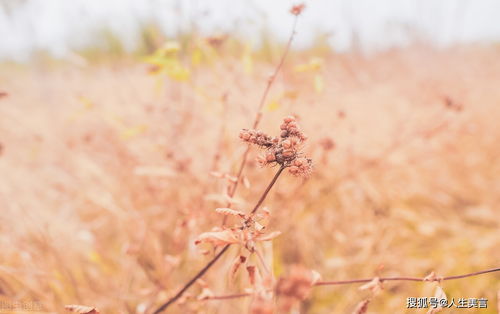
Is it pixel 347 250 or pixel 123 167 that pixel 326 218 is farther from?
pixel 123 167

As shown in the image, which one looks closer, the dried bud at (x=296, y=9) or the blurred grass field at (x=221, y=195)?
the dried bud at (x=296, y=9)

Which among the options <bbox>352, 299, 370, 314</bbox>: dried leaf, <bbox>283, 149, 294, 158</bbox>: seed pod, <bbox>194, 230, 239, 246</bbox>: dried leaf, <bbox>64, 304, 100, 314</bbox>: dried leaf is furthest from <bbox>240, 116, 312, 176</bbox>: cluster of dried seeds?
<bbox>64, 304, 100, 314</bbox>: dried leaf

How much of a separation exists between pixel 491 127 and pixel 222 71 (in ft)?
9.52

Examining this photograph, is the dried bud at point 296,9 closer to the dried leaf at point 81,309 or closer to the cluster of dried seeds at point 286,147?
the cluster of dried seeds at point 286,147

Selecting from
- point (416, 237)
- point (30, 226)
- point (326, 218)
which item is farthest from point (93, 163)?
point (416, 237)

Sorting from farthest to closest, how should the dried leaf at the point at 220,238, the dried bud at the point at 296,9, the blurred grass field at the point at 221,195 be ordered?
the blurred grass field at the point at 221,195
the dried bud at the point at 296,9
the dried leaf at the point at 220,238

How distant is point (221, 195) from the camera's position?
1.02 metres

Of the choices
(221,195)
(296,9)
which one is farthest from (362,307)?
(296,9)

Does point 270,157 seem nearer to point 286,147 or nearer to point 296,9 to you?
point 286,147

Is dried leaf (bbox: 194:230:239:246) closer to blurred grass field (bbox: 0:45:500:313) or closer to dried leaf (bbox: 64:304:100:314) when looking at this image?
dried leaf (bbox: 64:304:100:314)

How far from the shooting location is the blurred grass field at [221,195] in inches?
55.6

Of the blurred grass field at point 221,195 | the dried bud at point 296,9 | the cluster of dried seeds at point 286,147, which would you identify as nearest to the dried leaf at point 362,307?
the cluster of dried seeds at point 286,147

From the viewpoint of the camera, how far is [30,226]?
1625 mm

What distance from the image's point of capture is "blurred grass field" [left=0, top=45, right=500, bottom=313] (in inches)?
55.6
